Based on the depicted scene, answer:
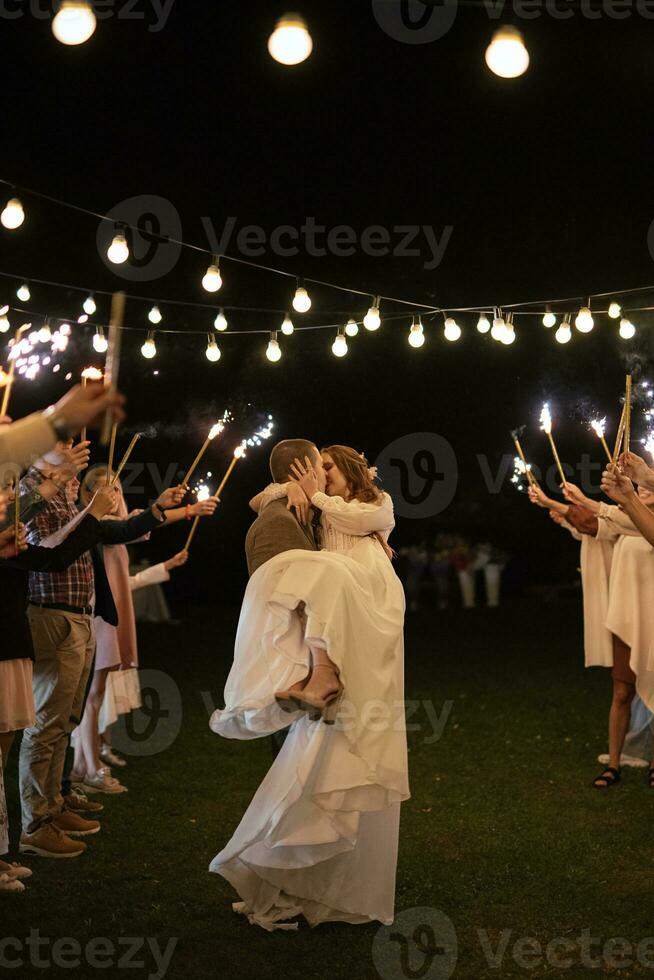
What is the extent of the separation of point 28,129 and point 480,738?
5604 mm

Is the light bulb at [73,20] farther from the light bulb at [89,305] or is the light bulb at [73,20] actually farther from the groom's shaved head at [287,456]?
the light bulb at [89,305]

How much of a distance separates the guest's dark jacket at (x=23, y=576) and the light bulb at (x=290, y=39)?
2.37 meters

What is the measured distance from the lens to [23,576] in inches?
205

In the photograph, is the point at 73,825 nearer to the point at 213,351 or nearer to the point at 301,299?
the point at 301,299

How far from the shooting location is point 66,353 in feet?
30.0

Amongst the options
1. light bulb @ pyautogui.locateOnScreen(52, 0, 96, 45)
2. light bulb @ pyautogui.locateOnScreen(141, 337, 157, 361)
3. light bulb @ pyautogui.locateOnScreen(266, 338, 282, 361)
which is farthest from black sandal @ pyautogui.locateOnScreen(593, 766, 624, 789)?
light bulb @ pyautogui.locateOnScreen(52, 0, 96, 45)

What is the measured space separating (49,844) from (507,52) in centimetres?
441

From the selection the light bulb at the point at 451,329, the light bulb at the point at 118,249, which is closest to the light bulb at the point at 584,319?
the light bulb at the point at 451,329

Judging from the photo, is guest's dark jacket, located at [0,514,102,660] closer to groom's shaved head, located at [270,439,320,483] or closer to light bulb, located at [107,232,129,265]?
groom's shaved head, located at [270,439,320,483]

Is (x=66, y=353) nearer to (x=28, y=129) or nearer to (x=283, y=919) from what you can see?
(x=28, y=129)

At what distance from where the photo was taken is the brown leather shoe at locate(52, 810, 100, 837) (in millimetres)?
5941

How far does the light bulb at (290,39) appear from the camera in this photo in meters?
4.22

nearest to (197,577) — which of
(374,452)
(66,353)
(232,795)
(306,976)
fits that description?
(374,452)

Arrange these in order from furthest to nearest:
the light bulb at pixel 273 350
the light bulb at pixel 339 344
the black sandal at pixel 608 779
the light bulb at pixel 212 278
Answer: the light bulb at pixel 339 344 < the light bulb at pixel 273 350 < the light bulb at pixel 212 278 < the black sandal at pixel 608 779
